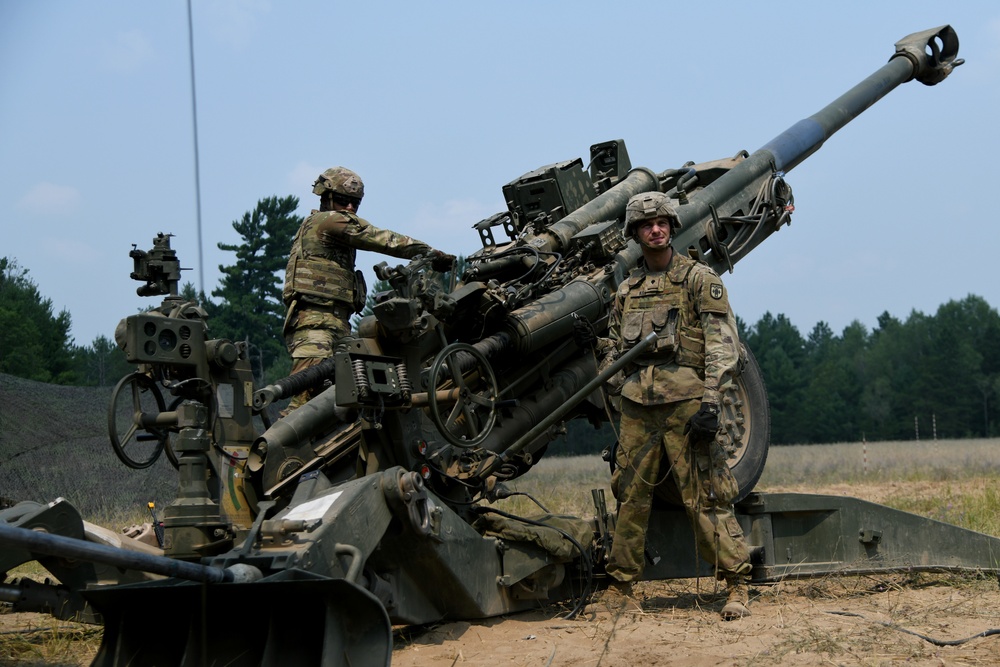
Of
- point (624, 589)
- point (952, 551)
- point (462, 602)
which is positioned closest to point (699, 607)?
point (624, 589)

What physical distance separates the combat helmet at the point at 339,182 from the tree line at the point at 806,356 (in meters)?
1.39

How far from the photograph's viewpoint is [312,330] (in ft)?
24.0

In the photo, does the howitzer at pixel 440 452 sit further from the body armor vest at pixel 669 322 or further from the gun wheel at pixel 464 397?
the body armor vest at pixel 669 322

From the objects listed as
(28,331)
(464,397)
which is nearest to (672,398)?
(464,397)

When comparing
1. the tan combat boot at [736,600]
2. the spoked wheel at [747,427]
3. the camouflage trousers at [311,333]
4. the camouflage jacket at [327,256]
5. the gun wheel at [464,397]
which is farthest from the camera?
the spoked wheel at [747,427]

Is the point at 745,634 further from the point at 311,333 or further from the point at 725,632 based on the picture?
the point at 311,333

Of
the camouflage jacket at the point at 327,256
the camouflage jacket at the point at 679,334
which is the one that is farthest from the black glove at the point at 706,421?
the camouflage jacket at the point at 327,256

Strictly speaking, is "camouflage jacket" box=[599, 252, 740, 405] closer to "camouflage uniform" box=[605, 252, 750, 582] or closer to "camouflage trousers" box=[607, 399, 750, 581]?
"camouflage uniform" box=[605, 252, 750, 582]

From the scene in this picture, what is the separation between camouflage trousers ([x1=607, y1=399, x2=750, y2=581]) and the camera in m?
6.23

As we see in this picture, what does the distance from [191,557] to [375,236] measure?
2.87m

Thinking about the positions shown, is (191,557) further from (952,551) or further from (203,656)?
(952,551)

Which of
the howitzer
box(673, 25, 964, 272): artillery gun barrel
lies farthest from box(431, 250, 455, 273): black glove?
box(673, 25, 964, 272): artillery gun barrel

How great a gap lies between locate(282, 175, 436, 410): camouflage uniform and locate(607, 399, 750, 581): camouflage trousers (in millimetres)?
1972

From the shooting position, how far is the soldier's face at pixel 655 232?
6.45m
